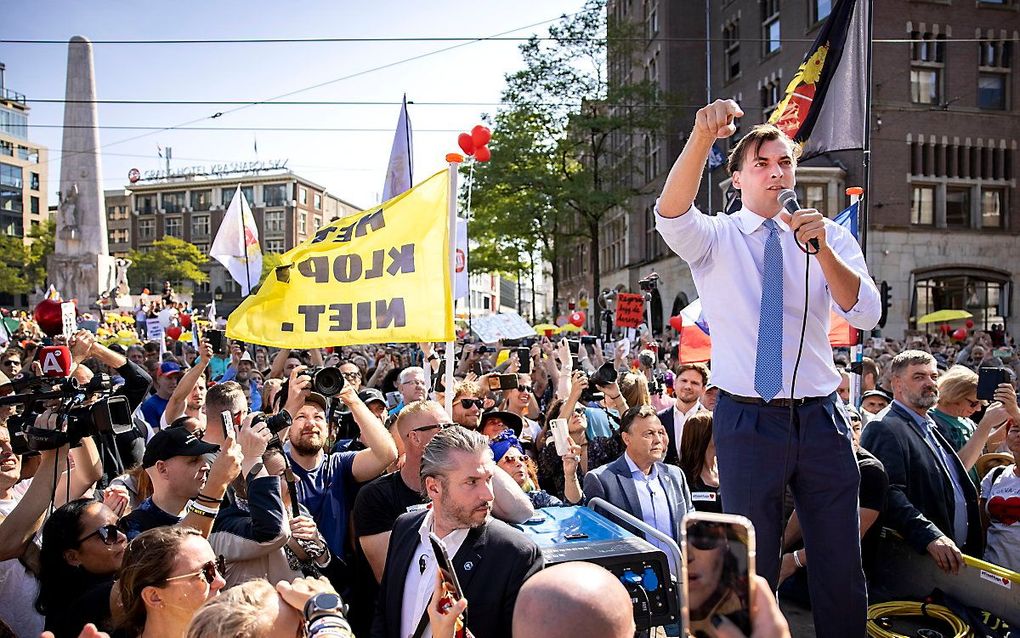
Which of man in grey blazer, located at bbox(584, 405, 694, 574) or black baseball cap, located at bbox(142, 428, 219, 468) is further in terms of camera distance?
man in grey blazer, located at bbox(584, 405, 694, 574)

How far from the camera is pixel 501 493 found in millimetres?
3598

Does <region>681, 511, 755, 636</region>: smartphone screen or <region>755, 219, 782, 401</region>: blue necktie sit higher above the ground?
<region>755, 219, 782, 401</region>: blue necktie

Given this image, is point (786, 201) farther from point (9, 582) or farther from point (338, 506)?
point (9, 582)

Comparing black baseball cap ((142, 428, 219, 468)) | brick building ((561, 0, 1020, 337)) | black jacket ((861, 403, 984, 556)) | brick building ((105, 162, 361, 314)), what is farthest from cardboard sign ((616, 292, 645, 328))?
brick building ((105, 162, 361, 314))

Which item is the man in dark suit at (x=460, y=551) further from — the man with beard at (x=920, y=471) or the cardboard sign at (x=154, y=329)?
the cardboard sign at (x=154, y=329)

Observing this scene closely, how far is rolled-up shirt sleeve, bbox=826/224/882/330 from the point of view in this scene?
8.96 feet

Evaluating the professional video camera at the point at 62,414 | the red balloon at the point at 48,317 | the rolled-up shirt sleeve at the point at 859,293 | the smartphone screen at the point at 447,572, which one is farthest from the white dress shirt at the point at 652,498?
the red balloon at the point at 48,317

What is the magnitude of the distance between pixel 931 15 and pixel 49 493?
29992mm

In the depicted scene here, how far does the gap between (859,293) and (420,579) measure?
1930 mm

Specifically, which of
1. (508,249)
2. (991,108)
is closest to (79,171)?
(508,249)

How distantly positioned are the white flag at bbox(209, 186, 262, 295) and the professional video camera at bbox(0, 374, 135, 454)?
438 inches

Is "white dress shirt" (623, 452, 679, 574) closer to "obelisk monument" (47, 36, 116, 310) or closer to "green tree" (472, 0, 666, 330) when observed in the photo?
"green tree" (472, 0, 666, 330)

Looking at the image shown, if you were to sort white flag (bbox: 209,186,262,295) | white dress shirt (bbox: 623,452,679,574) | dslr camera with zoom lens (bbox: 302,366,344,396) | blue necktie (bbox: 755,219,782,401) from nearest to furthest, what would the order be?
blue necktie (bbox: 755,219,782,401) → dslr camera with zoom lens (bbox: 302,366,344,396) → white dress shirt (bbox: 623,452,679,574) → white flag (bbox: 209,186,262,295)

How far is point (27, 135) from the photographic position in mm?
81812
